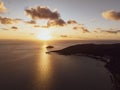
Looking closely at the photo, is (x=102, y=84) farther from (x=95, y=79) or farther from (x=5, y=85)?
(x=5, y=85)

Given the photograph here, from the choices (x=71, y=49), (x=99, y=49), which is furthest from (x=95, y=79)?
(x=71, y=49)

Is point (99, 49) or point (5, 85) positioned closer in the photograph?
point (5, 85)

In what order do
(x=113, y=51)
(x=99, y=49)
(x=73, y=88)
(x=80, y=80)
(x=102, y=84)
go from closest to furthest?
(x=73, y=88) → (x=102, y=84) → (x=80, y=80) → (x=113, y=51) → (x=99, y=49)

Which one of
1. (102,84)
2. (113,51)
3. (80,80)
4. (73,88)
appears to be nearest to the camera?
(73,88)

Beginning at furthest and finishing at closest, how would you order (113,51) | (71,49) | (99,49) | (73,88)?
(71,49), (99,49), (113,51), (73,88)

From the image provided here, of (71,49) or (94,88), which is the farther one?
(71,49)

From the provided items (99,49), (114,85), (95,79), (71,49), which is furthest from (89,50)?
(114,85)

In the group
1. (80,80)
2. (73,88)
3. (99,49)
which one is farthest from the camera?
(99,49)

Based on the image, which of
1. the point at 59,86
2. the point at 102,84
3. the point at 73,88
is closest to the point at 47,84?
the point at 59,86

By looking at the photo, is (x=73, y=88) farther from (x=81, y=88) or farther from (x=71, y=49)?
(x=71, y=49)
